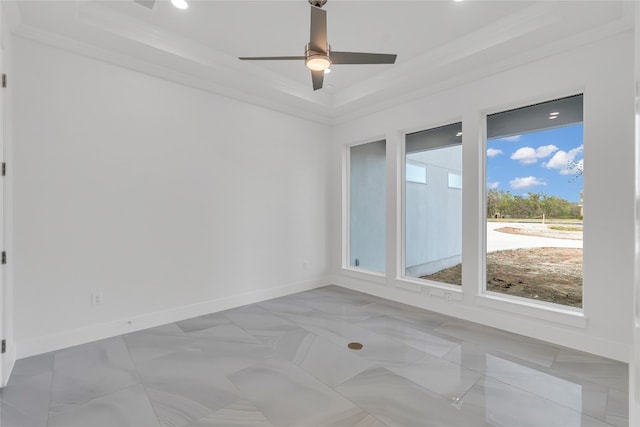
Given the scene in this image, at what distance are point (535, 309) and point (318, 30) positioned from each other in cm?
354

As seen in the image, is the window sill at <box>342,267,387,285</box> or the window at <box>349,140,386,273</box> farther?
the window at <box>349,140,386,273</box>

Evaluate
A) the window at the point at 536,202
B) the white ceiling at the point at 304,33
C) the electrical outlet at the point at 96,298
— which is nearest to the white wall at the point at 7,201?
the white ceiling at the point at 304,33

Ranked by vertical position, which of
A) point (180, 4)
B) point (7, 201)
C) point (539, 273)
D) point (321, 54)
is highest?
point (180, 4)

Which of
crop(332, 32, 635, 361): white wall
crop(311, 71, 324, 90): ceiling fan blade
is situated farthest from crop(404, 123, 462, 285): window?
crop(311, 71, 324, 90): ceiling fan blade

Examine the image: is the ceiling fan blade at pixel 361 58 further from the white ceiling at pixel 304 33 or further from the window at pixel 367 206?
the window at pixel 367 206

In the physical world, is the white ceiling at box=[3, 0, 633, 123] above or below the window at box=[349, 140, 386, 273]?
above

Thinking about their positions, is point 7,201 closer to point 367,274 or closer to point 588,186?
point 367,274

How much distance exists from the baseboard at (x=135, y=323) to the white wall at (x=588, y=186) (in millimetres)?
2488

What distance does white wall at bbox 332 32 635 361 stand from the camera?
281cm

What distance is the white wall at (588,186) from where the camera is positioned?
2811 millimetres

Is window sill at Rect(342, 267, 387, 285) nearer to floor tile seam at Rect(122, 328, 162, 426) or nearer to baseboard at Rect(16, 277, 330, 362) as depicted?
baseboard at Rect(16, 277, 330, 362)

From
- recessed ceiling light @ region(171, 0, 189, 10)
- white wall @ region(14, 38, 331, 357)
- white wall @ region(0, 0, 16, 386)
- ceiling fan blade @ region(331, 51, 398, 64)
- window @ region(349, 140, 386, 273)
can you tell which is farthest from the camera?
window @ region(349, 140, 386, 273)

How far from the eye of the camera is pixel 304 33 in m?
3.37

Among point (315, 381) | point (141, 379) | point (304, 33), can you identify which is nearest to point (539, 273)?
point (315, 381)
